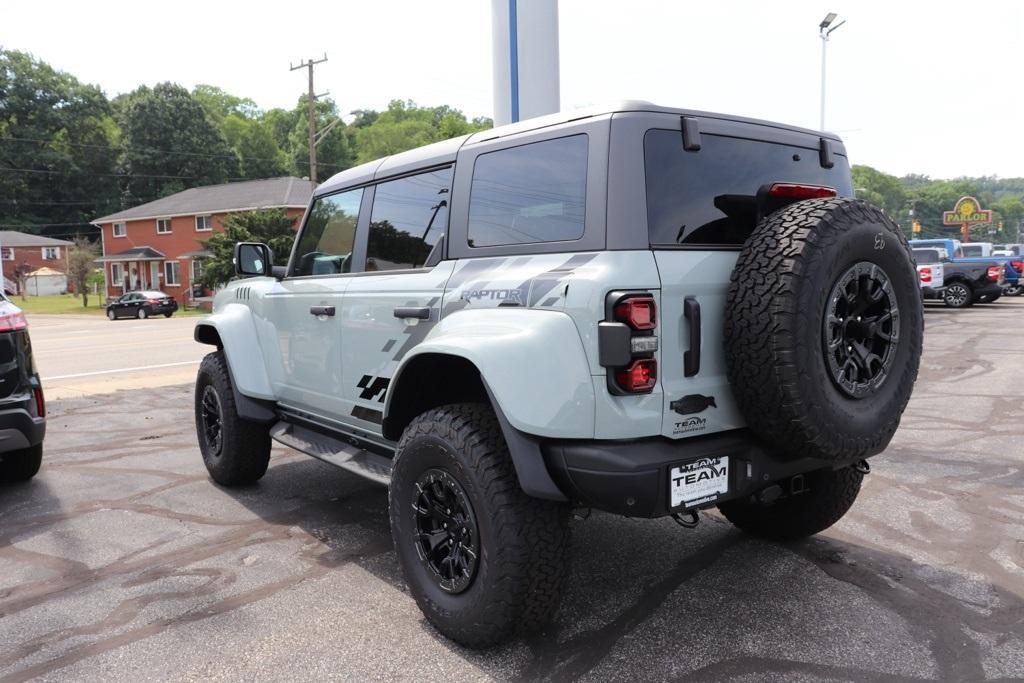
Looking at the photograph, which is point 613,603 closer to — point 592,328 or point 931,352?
point 592,328

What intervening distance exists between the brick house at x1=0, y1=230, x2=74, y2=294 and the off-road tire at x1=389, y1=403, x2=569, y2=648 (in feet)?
237

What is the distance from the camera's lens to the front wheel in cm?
2081

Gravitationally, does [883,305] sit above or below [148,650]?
above

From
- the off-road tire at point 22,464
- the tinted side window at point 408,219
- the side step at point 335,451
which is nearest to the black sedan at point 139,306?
the off-road tire at point 22,464

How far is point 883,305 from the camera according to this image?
2885 millimetres

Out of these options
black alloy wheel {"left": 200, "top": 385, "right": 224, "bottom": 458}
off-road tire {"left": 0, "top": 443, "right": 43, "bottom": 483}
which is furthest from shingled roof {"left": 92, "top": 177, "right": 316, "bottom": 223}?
A: black alloy wheel {"left": 200, "top": 385, "right": 224, "bottom": 458}

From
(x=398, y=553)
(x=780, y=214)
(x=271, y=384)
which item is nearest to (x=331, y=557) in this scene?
(x=398, y=553)

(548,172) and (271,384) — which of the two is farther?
(271,384)

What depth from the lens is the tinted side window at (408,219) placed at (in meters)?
3.58

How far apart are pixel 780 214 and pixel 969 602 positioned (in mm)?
1949

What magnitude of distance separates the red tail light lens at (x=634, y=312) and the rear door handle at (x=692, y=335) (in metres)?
0.19

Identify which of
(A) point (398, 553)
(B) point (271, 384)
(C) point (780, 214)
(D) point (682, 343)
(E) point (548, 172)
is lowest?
(A) point (398, 553)

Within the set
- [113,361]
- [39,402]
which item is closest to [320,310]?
[39,402]

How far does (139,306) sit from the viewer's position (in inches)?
1314
